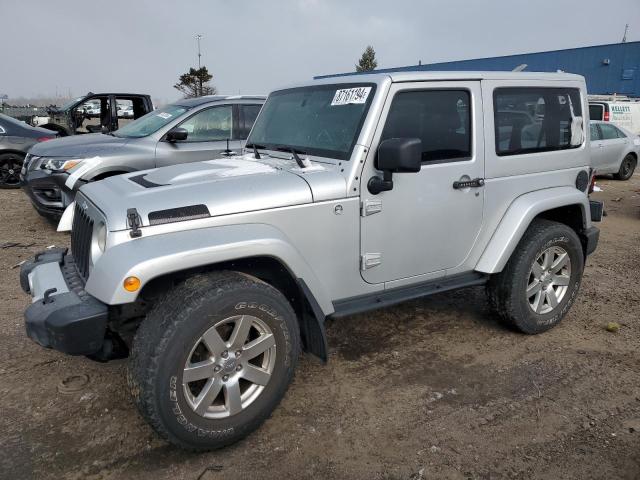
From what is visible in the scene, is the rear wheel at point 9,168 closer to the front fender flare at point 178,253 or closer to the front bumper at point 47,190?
the front bumper at point 47,190

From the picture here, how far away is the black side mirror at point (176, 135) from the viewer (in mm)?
6391

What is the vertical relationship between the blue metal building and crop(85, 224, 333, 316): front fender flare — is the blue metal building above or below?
above

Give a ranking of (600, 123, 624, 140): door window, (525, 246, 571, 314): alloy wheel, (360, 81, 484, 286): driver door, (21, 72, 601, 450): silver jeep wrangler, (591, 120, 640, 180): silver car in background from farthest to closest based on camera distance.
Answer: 1. (600, 123, 624, 140): door window
2. (591, 120, 640, 180): silver car in background
3. (525, 246, 571, 314): alloy wheel
4. (360, 81, 484, 286): driver door
5. (21, 72, 601, 450): silver jeep wrangler

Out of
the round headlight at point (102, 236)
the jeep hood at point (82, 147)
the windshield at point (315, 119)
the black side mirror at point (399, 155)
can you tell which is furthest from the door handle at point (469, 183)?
the jeep hood at point (82, 147)

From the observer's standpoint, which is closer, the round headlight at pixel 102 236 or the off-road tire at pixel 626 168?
the round headlight at pixel 102 236

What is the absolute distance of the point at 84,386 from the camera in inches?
130

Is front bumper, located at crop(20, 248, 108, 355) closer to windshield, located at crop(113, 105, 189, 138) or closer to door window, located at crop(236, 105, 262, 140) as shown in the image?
windshield, located at crop(113, 105, 189, 138)

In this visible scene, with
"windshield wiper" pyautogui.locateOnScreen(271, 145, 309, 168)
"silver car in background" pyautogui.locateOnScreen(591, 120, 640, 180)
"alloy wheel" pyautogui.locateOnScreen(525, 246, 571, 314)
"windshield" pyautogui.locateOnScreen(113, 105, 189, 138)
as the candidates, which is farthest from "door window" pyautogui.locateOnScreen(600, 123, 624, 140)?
"windshield wiper" pyautogui.locateOnScreen(271, 145, 309, 168)

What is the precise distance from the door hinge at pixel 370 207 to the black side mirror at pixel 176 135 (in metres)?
4.04

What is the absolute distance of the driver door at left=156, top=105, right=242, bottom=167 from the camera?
21.4 feet

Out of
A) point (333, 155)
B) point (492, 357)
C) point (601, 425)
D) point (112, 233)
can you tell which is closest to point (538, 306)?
point (492, 357)

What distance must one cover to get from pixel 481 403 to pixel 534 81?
7.85 ft

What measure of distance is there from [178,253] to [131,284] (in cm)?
25

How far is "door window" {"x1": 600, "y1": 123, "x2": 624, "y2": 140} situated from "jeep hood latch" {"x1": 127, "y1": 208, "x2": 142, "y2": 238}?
12.5 metres
